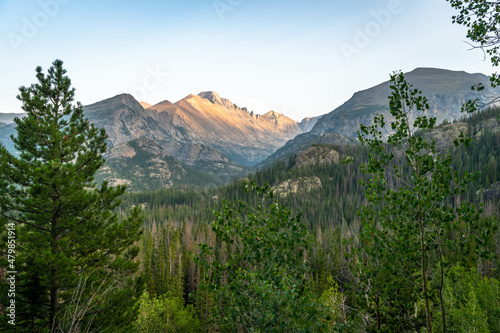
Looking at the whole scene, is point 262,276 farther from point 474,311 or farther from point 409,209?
point 474,311

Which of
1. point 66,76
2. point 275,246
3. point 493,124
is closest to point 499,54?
point 275,246

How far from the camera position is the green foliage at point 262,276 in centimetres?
589

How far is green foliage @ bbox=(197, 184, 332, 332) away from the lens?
19.3 feet

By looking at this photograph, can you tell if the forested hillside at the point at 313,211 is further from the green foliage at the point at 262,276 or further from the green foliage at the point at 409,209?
the green foliage at the point at 262,276

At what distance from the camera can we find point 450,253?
666 cm

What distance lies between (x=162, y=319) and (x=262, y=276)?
112ft

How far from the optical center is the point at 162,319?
111 feet

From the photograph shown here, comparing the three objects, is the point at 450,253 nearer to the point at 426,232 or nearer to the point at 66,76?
the point at 426,232

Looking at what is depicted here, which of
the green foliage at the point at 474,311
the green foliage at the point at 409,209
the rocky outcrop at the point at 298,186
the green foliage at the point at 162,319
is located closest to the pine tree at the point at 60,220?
the green foliage at the point at 409,209

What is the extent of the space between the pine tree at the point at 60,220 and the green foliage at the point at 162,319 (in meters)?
18.7

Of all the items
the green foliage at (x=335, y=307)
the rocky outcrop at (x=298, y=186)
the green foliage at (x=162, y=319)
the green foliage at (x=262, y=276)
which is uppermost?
A: the green foliage at (x=262, y=276)

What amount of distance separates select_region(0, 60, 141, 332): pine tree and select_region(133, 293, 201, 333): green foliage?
18.7 meters

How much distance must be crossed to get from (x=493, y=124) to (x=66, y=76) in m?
257

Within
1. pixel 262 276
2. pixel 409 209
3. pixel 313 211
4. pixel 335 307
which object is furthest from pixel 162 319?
pixel 313 211
